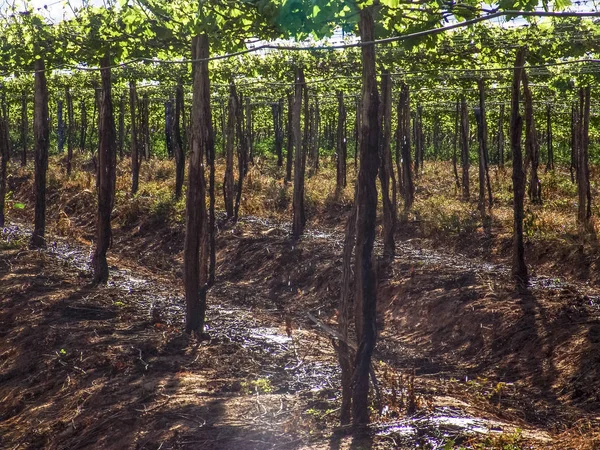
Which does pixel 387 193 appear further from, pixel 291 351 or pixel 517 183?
pixel 291 351

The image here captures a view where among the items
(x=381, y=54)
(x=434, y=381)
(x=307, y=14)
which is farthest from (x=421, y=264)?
(x=307, y=14)

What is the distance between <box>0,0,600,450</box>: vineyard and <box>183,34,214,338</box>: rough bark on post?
3cm

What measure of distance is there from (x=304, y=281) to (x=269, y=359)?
4658 millimetres

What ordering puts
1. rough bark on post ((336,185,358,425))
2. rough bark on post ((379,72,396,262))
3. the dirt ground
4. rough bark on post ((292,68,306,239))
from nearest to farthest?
rough bark on post ((336,185,358,425))
the dirt ground
rough bark on post ((379,72,396,262))
rough bark on post ((292,68,306,239))

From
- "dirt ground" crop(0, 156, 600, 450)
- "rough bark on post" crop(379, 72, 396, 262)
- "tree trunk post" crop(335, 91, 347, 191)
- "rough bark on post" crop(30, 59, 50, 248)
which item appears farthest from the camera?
"tree trunk post" crop(335, 91, 347, 191)

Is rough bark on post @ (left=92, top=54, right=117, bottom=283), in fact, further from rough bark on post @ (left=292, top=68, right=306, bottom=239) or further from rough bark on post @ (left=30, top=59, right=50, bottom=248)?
rough bark on post @ (left=292, top=68, right=306, bottom=239)

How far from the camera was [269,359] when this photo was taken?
7.94 m

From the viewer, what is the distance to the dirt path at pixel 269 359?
583 cm

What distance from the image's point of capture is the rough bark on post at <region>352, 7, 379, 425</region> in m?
5.61

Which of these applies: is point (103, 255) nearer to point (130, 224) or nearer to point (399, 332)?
point (399, 332)

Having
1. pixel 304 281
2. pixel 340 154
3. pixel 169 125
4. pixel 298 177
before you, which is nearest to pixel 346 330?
pixel 304 281

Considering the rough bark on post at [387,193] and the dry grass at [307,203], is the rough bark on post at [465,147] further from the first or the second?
the rough bark on post at [387,193]

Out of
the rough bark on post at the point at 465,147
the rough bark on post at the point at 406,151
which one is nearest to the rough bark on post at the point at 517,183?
the rough bark on post at the point at 406,151

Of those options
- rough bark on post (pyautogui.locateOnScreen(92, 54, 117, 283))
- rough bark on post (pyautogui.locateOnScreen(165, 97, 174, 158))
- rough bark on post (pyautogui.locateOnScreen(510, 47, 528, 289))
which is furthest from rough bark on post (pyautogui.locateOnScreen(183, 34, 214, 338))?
rough bark on post (pyautogui.locateOnScreen(165, 97, 174, 158))
